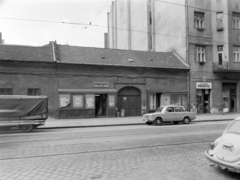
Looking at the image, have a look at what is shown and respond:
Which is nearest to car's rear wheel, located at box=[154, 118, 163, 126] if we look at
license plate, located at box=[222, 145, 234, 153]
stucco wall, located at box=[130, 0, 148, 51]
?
license plate, located at box=[222, 145, 234, 153]

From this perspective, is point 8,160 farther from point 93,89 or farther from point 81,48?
point 81,48

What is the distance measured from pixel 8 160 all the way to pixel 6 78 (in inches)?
562

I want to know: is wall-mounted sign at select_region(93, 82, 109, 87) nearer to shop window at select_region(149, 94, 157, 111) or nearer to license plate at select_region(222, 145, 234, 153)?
shop window at select_region(149, 94, 157, 111)

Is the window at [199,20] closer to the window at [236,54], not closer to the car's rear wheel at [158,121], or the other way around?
the window at [236,54]

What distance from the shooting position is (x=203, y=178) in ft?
15.6

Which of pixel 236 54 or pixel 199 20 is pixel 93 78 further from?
pixel 236 54

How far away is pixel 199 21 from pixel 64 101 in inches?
A: 711

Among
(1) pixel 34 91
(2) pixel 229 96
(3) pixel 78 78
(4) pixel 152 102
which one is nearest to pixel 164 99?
(4) pixel 152 102

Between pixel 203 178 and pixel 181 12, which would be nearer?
pixel 203 178

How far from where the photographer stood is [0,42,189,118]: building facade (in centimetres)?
1930

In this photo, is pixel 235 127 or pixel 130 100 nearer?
pixel 235 127

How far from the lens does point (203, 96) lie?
2539 centimetres

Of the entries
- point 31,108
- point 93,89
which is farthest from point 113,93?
point 31,108

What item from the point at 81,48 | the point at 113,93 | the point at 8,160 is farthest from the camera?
the point at 81,48
